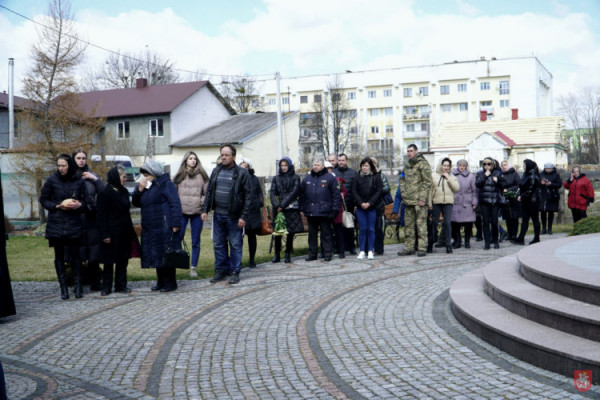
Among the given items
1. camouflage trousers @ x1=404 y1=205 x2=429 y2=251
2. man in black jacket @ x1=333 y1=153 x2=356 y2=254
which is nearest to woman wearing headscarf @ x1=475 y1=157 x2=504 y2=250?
camouflage trousers @ x1=404 y1=205 x2=429 y2=251

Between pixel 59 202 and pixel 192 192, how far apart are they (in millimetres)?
2665

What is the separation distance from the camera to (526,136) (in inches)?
2103

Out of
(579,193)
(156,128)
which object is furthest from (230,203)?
(156,128)

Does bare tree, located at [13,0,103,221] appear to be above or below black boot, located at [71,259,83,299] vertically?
above

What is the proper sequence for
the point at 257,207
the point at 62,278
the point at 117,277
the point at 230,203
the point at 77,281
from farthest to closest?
the point at 257,207 → the point at 230,203 → the point at 117,277 → the point at 77,281 → the point at 62,278

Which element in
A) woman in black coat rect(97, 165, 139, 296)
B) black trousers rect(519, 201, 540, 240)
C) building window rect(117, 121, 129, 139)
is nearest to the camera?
woman in black coat rect(97, 165, 139, 296)

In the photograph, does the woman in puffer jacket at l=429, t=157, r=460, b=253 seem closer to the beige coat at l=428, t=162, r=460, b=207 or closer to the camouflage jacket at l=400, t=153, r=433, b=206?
the beige coat at l=428, t=162, r=460, b=207

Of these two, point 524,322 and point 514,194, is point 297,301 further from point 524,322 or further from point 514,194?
point 514,194

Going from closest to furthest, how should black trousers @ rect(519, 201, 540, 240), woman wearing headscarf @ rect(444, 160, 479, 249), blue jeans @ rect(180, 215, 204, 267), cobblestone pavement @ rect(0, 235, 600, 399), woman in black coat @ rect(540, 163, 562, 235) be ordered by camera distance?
1. cobblestone pavement @ rect(0, 235, 600, 399)
2. blue jeans @ rect(180, 215, 204, 267)
3. woman wearing headscarf @ rect(444, 160, 479, 249)
4. black trousers @ rect(519, 201, 540, 240)
5. woman in black coat @ rect(540, 163, 562, 235)

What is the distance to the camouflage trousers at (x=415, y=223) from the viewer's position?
44.6 feet

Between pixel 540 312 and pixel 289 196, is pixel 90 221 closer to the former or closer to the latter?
pixel 289 196

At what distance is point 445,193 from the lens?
14.2 meters

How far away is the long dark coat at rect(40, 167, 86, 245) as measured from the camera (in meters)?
9.53

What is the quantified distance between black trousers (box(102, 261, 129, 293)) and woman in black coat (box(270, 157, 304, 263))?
3.96 m
